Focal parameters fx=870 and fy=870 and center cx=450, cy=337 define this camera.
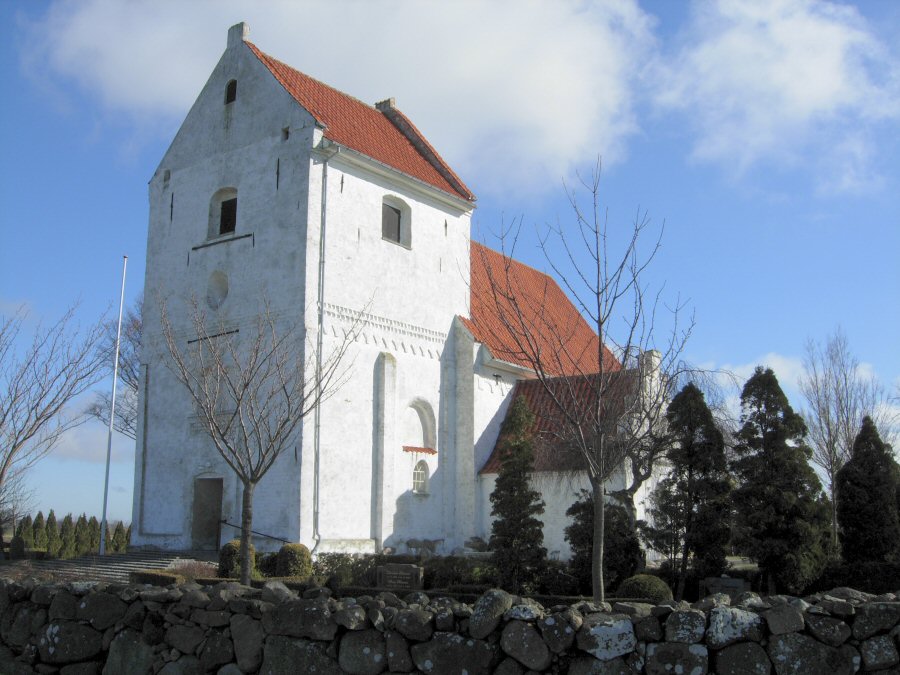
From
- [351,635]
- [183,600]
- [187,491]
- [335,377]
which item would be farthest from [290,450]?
[351,635]

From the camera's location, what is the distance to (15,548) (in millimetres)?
26266

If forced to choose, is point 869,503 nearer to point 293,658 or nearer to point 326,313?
point 326,313

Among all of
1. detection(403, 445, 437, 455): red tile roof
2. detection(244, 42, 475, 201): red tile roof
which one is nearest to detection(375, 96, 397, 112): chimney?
detection(244, 42, 475, 201): red tile roof

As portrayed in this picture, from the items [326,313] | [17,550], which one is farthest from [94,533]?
[326,313]

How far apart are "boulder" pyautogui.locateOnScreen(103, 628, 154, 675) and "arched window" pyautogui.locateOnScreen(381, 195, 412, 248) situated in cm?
1729

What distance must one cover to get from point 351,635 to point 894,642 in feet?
13.3

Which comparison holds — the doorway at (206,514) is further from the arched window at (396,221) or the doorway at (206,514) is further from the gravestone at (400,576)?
the arched window at (396,221)

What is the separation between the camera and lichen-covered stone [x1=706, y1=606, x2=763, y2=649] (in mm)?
6117

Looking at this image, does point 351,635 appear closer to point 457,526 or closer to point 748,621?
point 748,621

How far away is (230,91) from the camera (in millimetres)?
24922

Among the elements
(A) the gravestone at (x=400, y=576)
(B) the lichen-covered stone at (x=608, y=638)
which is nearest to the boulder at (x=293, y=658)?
(B) the lichen-covered stone at (x=608, y=638)

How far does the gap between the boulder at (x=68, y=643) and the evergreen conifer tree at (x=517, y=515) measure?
10748mm

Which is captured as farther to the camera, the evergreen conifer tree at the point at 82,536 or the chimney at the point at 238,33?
the evergreen conifer tree at the point at 82,536

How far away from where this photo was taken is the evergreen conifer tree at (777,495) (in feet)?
57.2
